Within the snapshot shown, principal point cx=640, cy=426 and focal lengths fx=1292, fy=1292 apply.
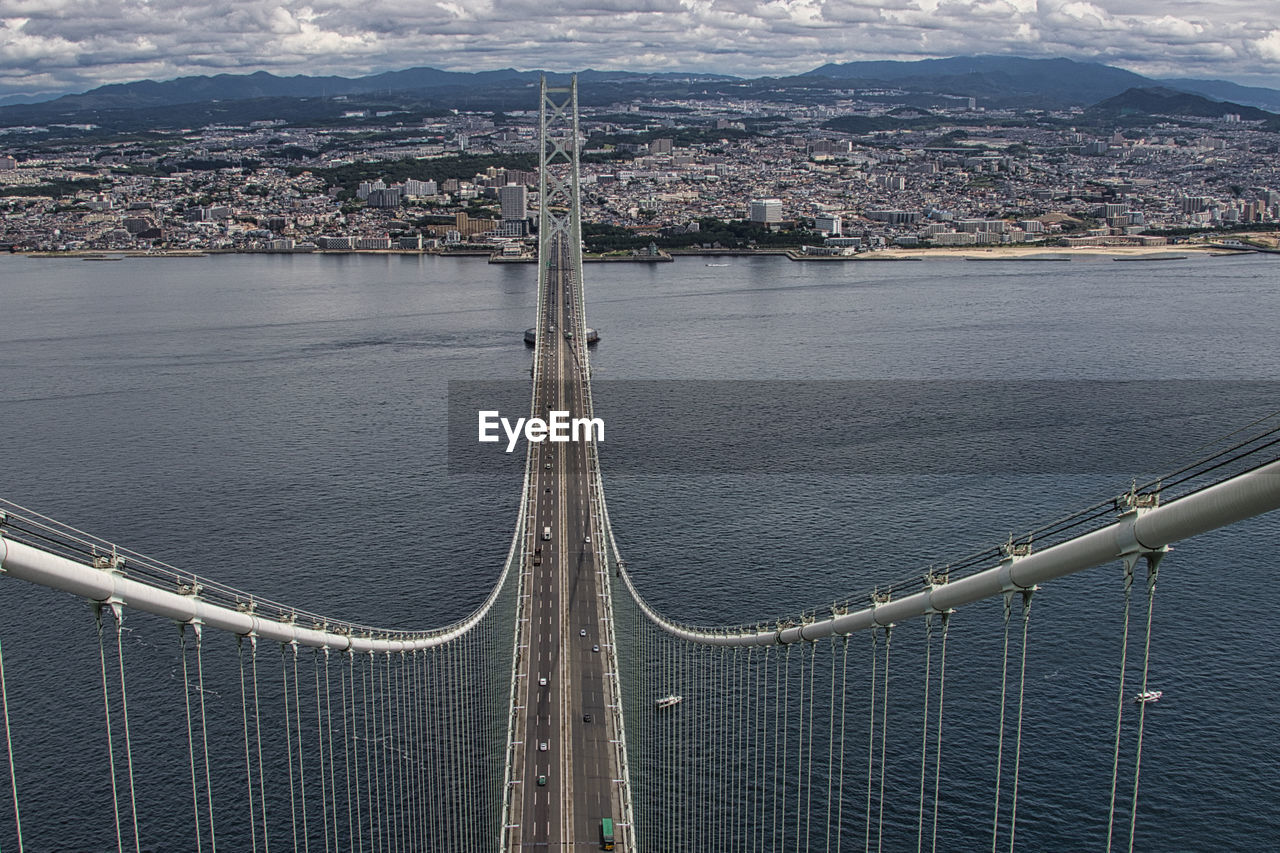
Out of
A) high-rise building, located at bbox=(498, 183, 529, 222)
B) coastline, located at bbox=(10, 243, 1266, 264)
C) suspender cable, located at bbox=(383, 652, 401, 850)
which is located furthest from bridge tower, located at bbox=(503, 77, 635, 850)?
high-rise building, located at bbox=(498, 183, 529, 222)

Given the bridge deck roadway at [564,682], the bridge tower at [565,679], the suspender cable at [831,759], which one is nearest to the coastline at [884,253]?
the bridge tower at [565,679]

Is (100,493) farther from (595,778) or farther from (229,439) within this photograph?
(595,778)

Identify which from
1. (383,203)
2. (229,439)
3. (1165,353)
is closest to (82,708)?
(229,439)

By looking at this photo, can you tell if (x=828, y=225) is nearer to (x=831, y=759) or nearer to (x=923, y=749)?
(x=831, y=759)

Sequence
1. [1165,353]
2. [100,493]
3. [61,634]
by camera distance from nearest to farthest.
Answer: [61,634] → [100,493] → [1165,353]

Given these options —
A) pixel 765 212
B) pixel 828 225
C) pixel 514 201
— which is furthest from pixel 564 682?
pixel 765 212

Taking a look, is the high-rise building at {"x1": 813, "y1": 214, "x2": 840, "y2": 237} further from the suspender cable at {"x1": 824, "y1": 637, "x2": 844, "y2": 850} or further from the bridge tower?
the suspender cable at {"x1": 824, "y1": 637, "x2": 844, "y2": 850}
